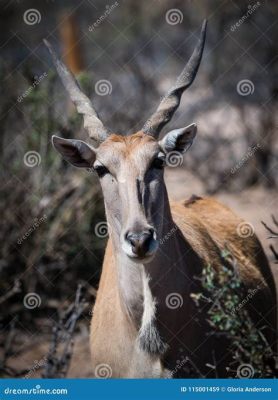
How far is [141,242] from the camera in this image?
14.5 feet

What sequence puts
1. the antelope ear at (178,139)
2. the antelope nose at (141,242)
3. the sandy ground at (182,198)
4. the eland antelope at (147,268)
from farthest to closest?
1. the sandy ground at (182,198)
2. the antelope ear at (178,139)
3. the eland antelope at (147,268)
4. the antelope nose at (141,242)

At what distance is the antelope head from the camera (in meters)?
4.53

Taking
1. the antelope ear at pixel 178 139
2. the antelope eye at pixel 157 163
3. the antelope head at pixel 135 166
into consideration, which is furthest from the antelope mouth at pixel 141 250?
the antelope ear at pixel 178 139

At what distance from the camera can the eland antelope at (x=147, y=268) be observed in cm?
484

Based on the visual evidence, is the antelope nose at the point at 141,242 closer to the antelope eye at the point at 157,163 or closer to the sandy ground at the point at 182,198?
the antelope eye at the point at 157,163

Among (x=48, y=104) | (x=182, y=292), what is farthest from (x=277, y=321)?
(x=48, y=104)

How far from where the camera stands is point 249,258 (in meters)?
6.29

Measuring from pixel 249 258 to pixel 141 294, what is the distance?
5.25 ft

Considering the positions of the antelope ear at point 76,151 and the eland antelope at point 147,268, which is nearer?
the eland antelope at point 147,268

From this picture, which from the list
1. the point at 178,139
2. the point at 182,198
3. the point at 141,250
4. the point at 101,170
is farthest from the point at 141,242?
the point at 182,198

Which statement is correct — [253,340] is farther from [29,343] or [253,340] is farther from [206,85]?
[206,85]

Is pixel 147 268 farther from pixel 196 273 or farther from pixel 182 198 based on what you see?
pixel 182 198

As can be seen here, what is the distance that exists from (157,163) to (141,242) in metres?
0.73

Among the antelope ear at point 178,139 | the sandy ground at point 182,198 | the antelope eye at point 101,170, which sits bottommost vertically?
the sandy ground at point 182,198
